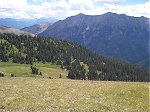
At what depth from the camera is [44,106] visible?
30641 mm

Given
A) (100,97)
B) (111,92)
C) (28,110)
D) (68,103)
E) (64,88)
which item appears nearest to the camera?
(28,110)

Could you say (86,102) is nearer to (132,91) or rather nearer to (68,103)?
(68,103)

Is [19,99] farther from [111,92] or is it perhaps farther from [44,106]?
[111,92]

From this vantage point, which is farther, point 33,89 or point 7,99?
point 33,89

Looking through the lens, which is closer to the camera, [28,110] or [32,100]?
[28,110]

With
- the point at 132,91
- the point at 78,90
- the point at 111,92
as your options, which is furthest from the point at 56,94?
the point at 132,91

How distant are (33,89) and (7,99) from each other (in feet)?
21.8

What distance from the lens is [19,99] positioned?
109 ft

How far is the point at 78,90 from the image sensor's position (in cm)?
3981

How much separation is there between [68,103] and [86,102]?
201 cm

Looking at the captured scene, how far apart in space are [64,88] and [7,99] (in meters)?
9.57

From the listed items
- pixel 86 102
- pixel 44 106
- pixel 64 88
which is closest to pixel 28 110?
pixel 44 106

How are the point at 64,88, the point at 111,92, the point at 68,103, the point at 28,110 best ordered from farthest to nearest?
the point at 64,88, the point at 111,92, the point at 68,103, the point at 28,110

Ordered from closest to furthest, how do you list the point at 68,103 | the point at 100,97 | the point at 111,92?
1. the point at 68,103
2. the point at 100,97
3. the point at 111,92
